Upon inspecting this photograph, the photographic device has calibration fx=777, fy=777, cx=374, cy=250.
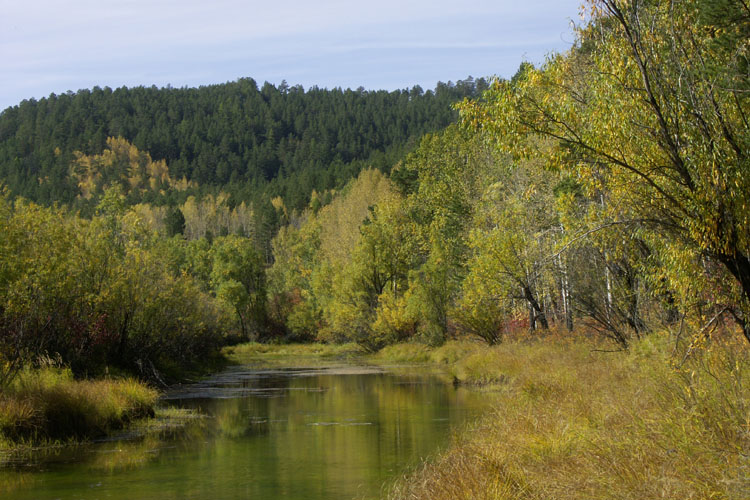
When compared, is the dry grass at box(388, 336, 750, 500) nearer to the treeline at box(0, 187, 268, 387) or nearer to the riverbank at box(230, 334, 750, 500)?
the riverbank at box(230, 334, 750, 500)

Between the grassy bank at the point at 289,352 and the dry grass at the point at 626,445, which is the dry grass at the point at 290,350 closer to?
the grassy bank at the point at 289,352

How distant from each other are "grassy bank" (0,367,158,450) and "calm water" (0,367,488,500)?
3.17ft

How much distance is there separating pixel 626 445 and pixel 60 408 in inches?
583

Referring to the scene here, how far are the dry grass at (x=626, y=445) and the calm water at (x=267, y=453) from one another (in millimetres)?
2349

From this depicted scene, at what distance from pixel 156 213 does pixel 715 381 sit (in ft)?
517

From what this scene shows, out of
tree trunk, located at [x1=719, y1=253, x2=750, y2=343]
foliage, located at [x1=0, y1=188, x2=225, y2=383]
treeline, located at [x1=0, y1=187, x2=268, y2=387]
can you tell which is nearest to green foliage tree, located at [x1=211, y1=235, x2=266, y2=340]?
treeline, located at [x1=0, y1=187, x2=268, y2=387]

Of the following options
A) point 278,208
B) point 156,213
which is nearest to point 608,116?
point 278,208

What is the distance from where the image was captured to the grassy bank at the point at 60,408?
60.2 feet

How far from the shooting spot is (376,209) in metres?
69.6

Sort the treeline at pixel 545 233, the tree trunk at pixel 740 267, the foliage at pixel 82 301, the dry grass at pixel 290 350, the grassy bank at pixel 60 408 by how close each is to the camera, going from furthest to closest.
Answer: the dry grass at pixel 290 350
the foliage at pixel 82 301
the grassy bank at pixel 60 408
the treeline at pixel 545 233
the tree trunk at pixel 740 267

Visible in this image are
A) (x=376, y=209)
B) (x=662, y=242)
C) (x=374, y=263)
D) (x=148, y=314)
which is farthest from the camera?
(x=376, y=209)

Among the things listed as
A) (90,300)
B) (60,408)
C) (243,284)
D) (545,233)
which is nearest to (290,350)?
(243,284)

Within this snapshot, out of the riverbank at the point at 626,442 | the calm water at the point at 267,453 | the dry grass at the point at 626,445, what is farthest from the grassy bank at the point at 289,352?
the dry grass at the point at 626,445

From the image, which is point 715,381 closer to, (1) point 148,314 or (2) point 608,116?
(2) point 608,116
